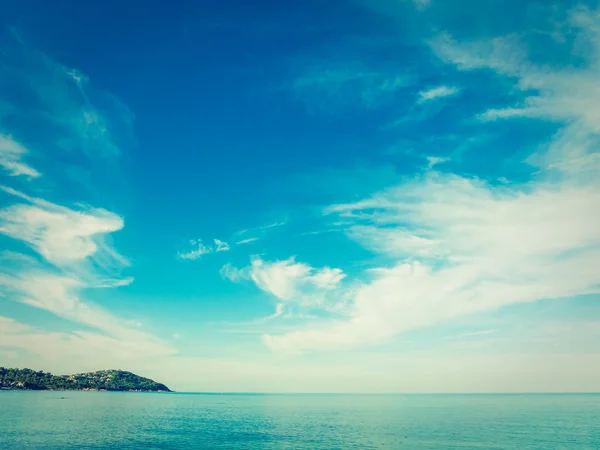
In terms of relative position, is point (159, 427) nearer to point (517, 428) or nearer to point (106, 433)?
point (106, 433)

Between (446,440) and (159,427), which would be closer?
(446,440)

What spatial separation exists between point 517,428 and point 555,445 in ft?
107

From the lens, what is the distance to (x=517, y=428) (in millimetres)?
111688

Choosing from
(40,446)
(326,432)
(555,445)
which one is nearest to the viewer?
(40,446)

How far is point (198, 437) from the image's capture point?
94500 mm

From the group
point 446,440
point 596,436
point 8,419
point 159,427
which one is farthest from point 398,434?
point 8,419

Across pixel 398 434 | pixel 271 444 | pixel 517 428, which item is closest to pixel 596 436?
pixel 517 428

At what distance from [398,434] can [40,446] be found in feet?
266

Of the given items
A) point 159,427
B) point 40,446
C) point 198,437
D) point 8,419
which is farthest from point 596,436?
→ point 8,419

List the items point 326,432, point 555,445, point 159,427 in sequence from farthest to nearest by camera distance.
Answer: point 159,427 < point 326,432 < point 555,445

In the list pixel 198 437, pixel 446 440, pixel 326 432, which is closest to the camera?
pixel 446 440

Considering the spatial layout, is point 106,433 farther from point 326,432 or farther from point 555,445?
point 555,445

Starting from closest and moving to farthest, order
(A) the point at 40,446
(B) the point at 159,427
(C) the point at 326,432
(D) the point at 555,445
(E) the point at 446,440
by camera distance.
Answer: (A) the point at 40,446 < (D) the point at 555,445 < (E) the point at 446,440 < (C) the point at 326,432 < (B) the point at 159,427

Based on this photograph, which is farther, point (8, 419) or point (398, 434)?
point (8, 419)
